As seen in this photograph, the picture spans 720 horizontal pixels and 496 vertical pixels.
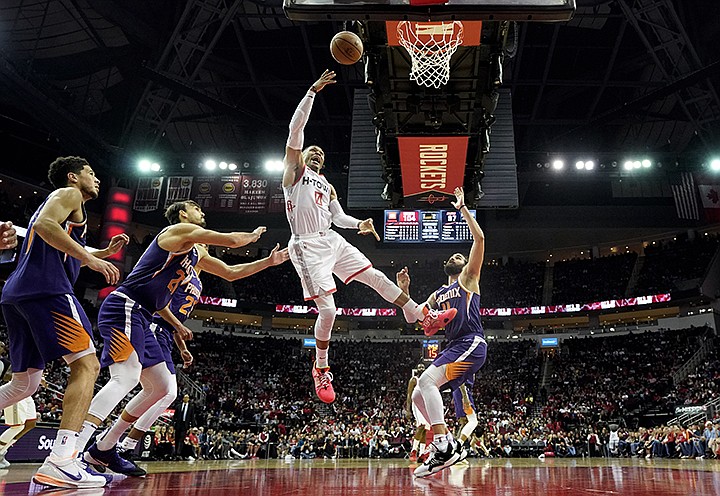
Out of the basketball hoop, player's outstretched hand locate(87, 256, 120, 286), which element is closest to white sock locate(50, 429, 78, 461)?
player's outstretched hand locate(87, 256, 120, 286)

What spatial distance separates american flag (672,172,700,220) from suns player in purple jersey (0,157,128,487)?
2207cm

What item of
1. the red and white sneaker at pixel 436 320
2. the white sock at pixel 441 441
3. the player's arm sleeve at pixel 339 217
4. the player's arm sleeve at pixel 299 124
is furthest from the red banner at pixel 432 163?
the white sock at pixel 441 441

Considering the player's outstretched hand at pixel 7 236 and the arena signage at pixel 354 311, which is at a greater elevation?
the arena signage at pixel 354 311

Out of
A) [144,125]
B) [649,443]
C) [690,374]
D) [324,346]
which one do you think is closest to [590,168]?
[649,443]

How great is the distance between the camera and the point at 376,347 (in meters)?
35.2

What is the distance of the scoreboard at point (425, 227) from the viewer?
893 inches

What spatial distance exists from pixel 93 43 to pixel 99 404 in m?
20.0

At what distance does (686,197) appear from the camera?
21.1 meters

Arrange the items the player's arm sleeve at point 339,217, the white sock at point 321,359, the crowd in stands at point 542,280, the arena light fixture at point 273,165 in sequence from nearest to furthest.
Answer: the player's arm sleeve at point 339,217 < the white sock at point 321,359 < the arena light fixture at point 273,165 < the crowd in stands at point 542,280

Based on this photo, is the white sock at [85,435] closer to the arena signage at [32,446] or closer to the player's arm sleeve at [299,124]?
the player's arm sleeve at [299,124]

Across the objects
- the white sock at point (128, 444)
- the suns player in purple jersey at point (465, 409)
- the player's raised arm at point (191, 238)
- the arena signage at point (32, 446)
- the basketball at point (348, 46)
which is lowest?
the arena signage at point (32, 446)

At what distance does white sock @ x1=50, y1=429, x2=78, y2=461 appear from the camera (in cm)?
355

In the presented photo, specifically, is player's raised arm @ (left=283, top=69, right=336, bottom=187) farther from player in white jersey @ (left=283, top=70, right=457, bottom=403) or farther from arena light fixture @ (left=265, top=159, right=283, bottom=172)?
arena light fixture @ (left=265, top=159, right=283, bottom=172)

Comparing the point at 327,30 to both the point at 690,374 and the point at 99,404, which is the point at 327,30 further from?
the point at 690,374
